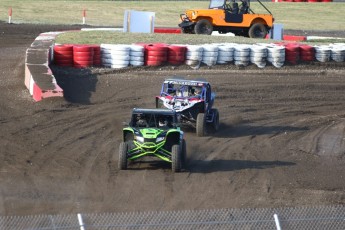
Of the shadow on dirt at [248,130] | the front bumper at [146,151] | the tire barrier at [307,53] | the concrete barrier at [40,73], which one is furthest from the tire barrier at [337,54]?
the front bumper at [146,151]

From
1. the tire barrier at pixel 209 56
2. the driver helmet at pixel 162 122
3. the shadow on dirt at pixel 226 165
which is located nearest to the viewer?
the shadow on dirt at pixel 226 165

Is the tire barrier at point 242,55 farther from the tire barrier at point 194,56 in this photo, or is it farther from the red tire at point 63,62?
the red tire at point 63,62

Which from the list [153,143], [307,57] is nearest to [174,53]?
[307,57]

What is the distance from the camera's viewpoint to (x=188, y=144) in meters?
17.6

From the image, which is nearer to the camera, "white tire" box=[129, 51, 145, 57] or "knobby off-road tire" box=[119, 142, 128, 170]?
"knobby off-road tire" box=[119, 142, 128, 170]

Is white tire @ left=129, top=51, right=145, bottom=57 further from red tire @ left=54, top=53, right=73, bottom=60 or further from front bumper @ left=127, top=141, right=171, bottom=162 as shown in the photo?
front bumper @ left=127, top=141, right=171, bottom=162

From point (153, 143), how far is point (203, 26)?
19512 millimetres

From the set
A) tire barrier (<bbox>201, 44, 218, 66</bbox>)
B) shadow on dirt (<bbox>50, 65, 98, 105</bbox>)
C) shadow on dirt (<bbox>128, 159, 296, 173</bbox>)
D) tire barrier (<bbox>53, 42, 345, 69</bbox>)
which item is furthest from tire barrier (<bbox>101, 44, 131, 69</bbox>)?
shadow on dirt (<bbox>128, 159, 296, 173</bbox>)

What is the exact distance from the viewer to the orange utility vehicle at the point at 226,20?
34094 mm

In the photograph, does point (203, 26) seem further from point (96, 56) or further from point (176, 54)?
point (96, 56)

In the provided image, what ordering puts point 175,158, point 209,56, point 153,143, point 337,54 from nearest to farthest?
point 175,158 → point 153,143 → point 209,56 → point 337,54

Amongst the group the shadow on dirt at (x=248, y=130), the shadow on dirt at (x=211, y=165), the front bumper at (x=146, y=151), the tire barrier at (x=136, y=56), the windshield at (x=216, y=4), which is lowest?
the shadow on dirt at (x=248, y=130)

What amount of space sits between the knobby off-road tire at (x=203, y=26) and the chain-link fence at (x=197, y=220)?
2155 cm

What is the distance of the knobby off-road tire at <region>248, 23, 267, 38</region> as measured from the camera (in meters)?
34.4
